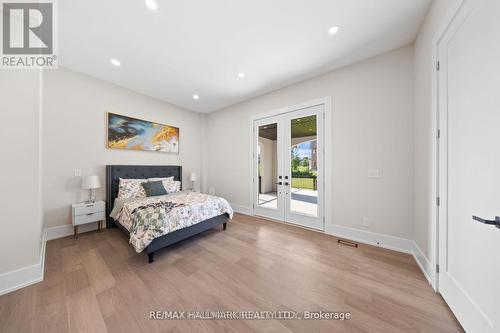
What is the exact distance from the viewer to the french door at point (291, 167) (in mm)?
3039

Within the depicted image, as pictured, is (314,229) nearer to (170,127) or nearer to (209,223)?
(209,223)

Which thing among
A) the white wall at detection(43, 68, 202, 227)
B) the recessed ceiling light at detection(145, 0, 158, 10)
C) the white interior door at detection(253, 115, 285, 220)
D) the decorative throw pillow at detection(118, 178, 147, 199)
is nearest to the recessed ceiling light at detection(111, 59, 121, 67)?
the white wall at detection(43, 68, 202, 227)

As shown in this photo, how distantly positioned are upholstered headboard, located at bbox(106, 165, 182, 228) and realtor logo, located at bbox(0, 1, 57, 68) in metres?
1.89

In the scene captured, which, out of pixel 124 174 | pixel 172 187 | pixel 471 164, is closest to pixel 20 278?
pixel 124 174

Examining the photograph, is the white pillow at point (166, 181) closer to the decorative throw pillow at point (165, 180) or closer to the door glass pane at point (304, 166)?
the decorative throw pillow at point (165, 180)

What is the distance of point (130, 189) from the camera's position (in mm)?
3180

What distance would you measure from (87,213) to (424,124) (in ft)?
A: 16.8

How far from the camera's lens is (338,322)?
1259 millimetres

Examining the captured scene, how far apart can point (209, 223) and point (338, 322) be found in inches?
83.4

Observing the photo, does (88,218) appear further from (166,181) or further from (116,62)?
(116,62)

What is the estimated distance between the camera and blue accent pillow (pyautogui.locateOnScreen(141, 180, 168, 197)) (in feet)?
10.7

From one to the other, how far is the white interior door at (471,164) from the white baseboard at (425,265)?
0.13 m

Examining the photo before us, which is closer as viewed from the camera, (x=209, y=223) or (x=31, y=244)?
(x=31, y=244)

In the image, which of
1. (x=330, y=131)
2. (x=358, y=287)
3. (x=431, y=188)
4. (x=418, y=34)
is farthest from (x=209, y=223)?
(x=418, y=34)
